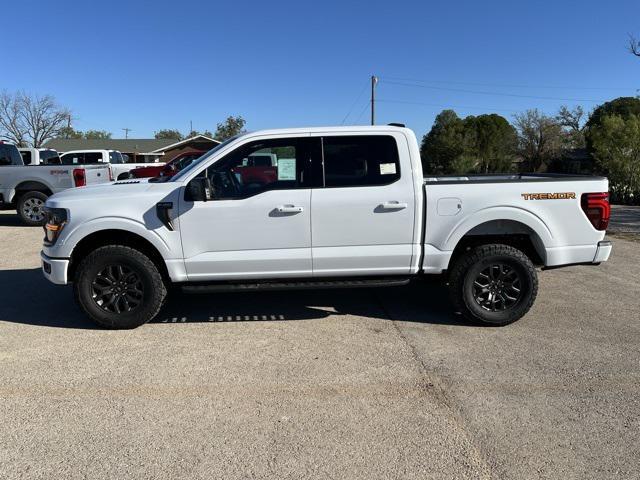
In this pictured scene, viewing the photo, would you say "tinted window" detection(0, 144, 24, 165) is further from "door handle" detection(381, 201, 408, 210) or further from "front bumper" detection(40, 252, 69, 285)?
"door handle" detection(381, 201, 408, 210)

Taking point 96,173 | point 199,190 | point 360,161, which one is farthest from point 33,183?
point 360,161

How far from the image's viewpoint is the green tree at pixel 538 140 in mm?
53062

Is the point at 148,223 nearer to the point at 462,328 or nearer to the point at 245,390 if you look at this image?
the point at 245,390

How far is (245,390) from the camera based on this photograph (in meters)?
3.67

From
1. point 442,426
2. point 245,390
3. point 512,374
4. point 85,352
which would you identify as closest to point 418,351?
point 512,374

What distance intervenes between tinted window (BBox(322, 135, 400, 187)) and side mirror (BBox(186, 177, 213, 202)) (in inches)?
44.4

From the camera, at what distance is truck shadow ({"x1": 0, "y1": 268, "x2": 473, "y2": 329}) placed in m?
5.27

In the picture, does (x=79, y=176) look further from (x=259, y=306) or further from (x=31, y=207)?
(x=259, y=306)

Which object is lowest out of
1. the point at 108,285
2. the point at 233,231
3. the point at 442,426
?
the point at 442,426

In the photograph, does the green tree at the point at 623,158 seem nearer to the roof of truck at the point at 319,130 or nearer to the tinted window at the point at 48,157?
the roof of truck at the point at 319,130

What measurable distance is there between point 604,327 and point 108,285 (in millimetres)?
4970

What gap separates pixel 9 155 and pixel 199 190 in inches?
429

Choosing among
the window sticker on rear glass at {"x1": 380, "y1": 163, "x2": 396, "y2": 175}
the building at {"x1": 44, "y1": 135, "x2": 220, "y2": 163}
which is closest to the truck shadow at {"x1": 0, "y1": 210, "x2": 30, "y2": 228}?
the window sticker on rear glass at {"x1": 380, "y1": 163, "x2": 396, "y2": 175}

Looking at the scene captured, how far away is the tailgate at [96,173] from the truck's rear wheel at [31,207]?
1.11 metres
